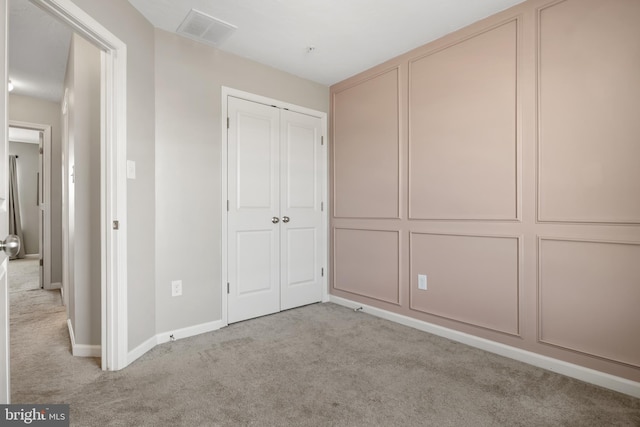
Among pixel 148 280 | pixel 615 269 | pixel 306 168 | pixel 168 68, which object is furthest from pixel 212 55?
pixel 615 269

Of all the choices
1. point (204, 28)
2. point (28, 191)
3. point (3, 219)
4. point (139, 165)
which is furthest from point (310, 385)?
point (28, 191)

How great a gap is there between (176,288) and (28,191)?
24.8 ft

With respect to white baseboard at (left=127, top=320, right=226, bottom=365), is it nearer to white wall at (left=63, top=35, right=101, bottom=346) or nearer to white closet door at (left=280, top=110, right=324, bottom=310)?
white wall at (left=63, top=35, right=101, bottom=346)

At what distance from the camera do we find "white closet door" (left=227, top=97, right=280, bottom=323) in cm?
298

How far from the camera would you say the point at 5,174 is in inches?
40.7

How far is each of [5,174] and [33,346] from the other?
2.17m

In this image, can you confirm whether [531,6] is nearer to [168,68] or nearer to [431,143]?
[431,143]

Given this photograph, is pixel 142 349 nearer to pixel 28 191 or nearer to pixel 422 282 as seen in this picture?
pixel 422 282

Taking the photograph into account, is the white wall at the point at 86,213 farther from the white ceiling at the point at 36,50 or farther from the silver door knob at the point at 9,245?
the silver door knob at the point at 9,245

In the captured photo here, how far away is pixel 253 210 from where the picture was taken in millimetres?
3117

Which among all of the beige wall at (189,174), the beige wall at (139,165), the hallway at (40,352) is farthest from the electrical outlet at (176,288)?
the hallway at (40,352)

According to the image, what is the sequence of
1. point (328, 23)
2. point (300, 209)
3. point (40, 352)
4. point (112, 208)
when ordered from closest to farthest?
point (112, 208) < point (40, 352) < point (328, 23) < point (300, 209)

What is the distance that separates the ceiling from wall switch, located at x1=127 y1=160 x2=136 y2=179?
1.08m

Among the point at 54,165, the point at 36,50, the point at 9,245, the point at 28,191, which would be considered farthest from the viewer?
the point at 28,191
